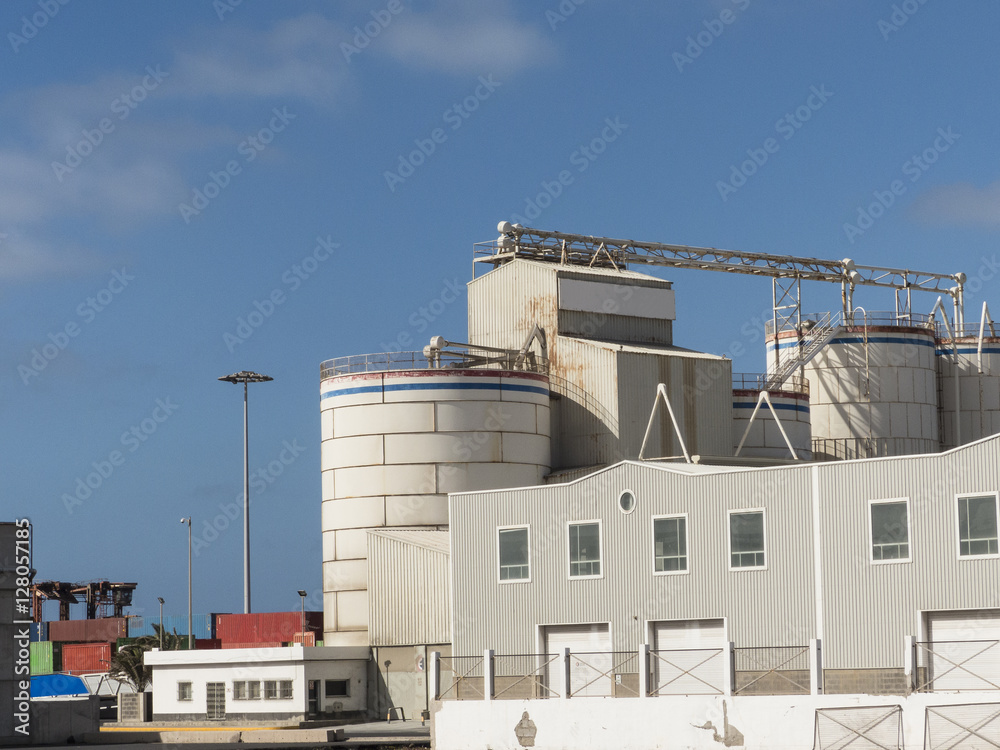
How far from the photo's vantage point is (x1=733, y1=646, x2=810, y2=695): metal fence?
3944 centimetres

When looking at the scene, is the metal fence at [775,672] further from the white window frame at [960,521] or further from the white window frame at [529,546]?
the white window frame at [529,546]

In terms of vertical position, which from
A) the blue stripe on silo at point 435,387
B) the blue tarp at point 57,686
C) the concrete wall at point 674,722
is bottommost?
the blue tarp at point 57,686

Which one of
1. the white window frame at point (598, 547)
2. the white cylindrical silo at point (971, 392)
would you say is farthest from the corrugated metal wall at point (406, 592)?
the white cylindrical silo at point (971, 392)

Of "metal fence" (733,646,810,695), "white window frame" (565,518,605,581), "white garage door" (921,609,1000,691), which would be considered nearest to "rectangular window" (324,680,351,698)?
"white window frame" (565,518,605,581)

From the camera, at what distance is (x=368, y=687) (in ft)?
209

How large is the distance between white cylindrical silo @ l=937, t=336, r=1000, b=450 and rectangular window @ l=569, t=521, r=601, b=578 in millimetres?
46203

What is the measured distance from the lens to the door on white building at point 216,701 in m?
62.8

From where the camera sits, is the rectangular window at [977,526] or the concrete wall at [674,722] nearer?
the concrete wall at [674,722]

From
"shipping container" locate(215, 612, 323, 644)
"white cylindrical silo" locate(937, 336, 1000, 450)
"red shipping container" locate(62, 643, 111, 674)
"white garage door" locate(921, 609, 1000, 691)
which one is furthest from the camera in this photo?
"red shipping container" locate(62, 643, 111, 674)

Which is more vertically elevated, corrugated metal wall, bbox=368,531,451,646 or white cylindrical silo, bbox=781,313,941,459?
white cylindrical silo, bbox=781,313,941,459

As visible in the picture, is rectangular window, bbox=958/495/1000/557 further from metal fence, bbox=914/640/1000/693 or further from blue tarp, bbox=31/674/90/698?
blue tarp, bbox=31/674/90/698

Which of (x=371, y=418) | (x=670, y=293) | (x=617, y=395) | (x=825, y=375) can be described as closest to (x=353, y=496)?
(x=371, y=418)

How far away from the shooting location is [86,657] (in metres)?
102

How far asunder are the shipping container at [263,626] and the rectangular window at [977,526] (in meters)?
61.6
